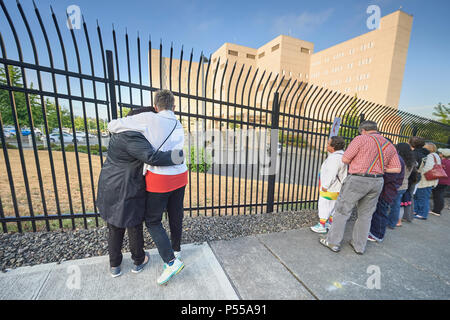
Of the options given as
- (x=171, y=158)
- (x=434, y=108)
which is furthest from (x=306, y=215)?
(x=434, y=108)

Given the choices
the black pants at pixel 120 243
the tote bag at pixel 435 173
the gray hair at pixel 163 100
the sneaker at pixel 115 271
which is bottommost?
the sneaker at pixel 115 271

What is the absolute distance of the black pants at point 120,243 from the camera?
77.0 inches

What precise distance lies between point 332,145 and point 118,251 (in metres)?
3.17

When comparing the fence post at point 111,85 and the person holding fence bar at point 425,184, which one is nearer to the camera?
the fence post at point 111,85

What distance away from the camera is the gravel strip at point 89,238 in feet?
7.47

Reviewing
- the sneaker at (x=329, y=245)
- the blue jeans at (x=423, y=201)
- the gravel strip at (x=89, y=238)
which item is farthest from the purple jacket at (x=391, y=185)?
the blue jeans at (x=423, y=201)

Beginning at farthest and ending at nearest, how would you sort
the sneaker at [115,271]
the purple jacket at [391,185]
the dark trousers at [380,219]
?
the dark trousers at [380,219], the purple jacket at [391,185], the sneaker at [115,271]

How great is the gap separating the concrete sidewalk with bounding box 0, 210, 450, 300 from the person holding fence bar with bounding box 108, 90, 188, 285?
29cm

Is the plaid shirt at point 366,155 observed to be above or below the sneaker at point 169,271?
above

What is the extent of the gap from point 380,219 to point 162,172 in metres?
3.35

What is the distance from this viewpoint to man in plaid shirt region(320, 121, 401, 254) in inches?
99.7

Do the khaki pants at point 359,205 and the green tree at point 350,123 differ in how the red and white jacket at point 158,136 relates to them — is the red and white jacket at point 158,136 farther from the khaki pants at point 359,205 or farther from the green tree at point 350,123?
the green tree at point 350,123

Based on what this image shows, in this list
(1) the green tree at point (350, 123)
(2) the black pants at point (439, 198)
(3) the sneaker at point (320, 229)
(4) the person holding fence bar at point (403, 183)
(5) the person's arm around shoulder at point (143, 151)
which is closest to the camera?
(5) the person's arm around shoulder at point (143, 151)
